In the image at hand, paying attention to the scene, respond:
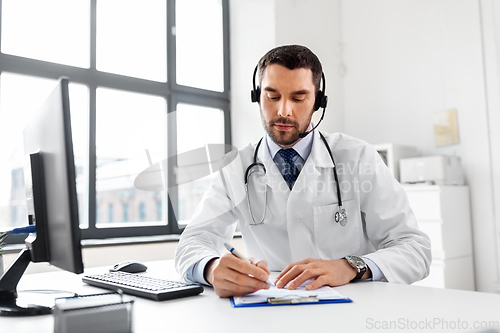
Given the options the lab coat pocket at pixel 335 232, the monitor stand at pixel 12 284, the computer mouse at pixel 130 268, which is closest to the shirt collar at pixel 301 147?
the lab coat pocket at pixel 335 232

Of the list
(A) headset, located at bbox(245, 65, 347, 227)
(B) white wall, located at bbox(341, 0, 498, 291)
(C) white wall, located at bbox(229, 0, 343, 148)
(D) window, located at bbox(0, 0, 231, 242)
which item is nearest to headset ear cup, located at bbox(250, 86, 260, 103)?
(A) headset, located at bbox(245, 65, 347, 227)

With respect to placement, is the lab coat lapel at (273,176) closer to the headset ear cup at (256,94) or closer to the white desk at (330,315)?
the headset ear cup at (256,94)

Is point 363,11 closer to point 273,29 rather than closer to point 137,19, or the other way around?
point 273,29

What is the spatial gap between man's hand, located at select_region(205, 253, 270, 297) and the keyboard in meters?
0.07

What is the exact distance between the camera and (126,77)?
2.99 meters

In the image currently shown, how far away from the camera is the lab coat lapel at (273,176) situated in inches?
56.4

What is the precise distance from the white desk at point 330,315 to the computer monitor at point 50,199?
13 centimetres

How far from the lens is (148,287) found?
0.97 m

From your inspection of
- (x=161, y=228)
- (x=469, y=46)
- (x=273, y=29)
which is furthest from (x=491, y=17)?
(x=161, y=228)

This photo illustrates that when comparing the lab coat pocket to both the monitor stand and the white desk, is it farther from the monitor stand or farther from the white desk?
the monitor stand

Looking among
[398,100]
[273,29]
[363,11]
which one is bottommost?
[398,100]

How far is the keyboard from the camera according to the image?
3.05 ft

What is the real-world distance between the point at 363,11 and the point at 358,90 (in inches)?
28.1

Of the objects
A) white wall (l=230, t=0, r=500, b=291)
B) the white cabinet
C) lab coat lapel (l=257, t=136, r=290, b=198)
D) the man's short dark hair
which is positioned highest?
white wall (l=230, t=0, r=500, b=291)
